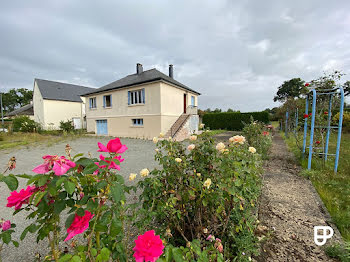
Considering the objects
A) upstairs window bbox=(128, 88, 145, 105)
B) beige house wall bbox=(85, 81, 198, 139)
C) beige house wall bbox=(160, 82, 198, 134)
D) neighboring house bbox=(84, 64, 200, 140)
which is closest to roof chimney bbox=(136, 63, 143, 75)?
neighboring house bbox=(84, 64, 200, 140)

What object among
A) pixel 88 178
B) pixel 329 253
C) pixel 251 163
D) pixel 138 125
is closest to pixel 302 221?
pixel 329 253

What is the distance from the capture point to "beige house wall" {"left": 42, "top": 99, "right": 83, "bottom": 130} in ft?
65.1

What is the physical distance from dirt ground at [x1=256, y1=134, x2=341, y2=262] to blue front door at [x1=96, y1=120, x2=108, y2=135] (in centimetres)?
1434

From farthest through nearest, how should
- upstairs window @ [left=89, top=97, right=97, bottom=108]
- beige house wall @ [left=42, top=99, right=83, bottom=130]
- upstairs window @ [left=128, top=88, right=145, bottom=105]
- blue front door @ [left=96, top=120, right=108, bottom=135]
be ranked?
beige house wall @ [left=42, top=99, right=83, bottom=130], upstairs window @ [left=89, top=97, right=97, bottom=108], blue front door @ [left=96, top=120, right=108, bottom=135], upstairs window @ [left=128, top=88, right=145, bottom=105]

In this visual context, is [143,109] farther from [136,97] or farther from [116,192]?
[116,192]

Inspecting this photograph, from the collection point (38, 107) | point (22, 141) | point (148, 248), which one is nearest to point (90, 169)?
point (148, 248)

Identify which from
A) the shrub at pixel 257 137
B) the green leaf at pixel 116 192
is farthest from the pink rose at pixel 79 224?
the shrub at pixel 257 137

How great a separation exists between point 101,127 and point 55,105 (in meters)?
10.9

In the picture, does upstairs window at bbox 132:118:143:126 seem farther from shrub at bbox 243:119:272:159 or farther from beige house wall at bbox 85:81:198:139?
shrub at bbox 243:119:272:159

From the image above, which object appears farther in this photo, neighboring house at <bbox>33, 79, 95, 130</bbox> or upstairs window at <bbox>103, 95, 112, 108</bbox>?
neighboring house at <bbox>33, 79, 95, 130</bbox>

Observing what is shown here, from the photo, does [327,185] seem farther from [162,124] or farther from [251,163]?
[162,124]

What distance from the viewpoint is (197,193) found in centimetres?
159

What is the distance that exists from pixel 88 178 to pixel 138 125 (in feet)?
40.2

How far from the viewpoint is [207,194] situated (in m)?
1.46
